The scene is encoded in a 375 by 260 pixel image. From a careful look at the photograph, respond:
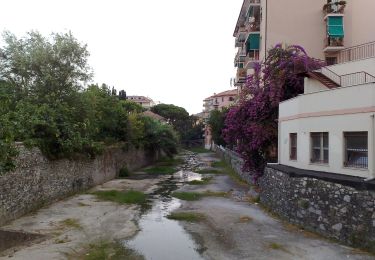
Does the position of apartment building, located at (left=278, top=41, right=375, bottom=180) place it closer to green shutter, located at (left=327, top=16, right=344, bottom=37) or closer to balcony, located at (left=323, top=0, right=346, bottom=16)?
green shutter, located at (left=327, top=16, right=344, bottom=37)

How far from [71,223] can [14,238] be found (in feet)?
9.58

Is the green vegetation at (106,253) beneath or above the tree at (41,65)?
beneath

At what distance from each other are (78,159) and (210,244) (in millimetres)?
15604

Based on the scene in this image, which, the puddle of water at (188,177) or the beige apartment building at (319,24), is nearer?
the beige apartment building at (319,24)

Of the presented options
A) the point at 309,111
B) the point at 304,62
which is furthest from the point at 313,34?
the point at 309,111

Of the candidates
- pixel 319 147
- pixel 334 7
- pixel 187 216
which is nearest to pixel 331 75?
pixel 319 147

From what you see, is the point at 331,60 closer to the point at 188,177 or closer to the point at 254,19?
the point at 254,19

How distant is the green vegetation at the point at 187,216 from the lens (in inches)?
722

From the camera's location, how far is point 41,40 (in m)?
28.7

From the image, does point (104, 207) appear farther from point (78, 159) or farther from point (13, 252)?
point (13, 252)

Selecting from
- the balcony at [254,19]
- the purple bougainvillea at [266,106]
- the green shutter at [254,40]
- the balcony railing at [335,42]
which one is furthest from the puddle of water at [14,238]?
the balcony at [254,19]

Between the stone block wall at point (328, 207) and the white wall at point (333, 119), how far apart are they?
1109 mm

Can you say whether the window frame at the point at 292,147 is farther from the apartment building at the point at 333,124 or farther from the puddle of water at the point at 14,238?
the puddle of water at the point at 14,238

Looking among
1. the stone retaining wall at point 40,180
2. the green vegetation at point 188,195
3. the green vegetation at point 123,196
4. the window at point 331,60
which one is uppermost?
the window at point 331,60
